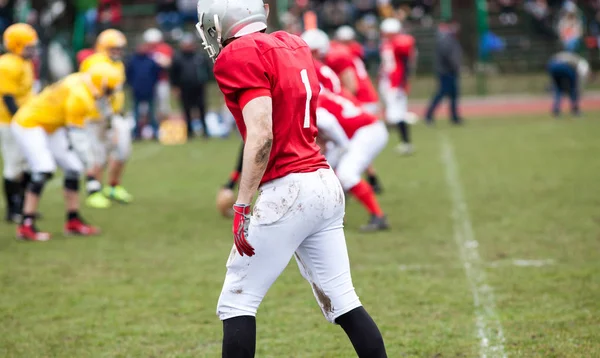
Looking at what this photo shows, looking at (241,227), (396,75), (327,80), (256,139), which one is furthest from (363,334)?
(396,75)

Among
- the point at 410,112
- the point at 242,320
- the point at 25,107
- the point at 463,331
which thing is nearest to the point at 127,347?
the point at 242,320

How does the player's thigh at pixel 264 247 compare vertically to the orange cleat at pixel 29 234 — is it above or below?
above

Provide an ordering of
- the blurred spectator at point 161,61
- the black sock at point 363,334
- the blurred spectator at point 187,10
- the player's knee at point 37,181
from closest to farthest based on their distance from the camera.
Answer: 1. the black sock at point 363,334
2. the player's knee at point 37,181
3. the blurred spectator at point 161,61
4. the blurred spectator at point 187,10

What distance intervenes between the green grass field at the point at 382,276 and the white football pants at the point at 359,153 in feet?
2.03

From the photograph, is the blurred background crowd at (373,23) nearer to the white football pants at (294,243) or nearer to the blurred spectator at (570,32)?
the blurred spectator at (570,32)

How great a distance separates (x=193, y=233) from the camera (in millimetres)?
9180

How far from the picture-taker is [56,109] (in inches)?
353

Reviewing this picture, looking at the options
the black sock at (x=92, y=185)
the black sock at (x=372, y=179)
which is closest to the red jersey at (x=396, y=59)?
the black sock at (x=372, y=179)

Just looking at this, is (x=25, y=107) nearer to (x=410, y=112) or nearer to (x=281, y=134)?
(x=281, y=134)

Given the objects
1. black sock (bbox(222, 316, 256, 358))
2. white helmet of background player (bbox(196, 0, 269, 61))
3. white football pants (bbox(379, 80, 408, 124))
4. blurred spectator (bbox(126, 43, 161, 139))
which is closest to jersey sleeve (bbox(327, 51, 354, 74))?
white football pants (bbox(379, 80, 408, 124))

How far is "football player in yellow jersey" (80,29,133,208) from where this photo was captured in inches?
411

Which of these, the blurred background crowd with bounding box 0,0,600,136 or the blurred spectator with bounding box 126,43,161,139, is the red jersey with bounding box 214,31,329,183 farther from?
the blurred background crowd with bounding box 0,0,600,136

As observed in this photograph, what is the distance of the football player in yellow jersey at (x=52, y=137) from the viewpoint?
884cm

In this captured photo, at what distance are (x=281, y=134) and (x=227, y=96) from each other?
0.30 m
